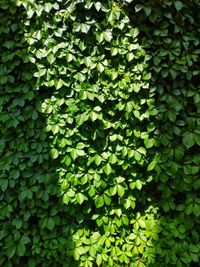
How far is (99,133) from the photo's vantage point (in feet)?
7.25

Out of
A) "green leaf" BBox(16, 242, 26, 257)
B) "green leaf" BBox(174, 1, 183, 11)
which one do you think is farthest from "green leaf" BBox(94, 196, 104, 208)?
"green leaf" BBox(174, 1, 183, 11)

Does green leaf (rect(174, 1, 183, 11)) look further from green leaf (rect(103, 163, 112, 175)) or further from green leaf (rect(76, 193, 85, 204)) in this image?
green leaf (rect(76, 193, 85, 204))

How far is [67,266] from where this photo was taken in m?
2.28

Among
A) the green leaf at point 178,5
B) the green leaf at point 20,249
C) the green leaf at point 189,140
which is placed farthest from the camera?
the green leaf at point 20,249

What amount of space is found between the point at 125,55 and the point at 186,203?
40.3 inches

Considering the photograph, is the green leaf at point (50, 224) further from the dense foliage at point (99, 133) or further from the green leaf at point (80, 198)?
the green leaf at point (80, 198)

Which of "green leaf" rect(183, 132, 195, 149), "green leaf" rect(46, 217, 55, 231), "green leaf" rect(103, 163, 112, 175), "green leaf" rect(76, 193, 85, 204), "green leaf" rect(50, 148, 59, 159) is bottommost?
"green leaf" rect(46, 217, 55, 231)

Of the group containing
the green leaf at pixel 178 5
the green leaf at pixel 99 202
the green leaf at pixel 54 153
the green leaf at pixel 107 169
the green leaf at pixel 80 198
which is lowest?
the green leaf at pixel 99 202

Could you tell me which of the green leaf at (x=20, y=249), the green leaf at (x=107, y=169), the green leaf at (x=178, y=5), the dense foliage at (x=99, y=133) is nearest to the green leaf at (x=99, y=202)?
the dense foliage at (x=99, y=133)

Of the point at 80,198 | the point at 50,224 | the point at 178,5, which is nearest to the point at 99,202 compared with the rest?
the point at 80,198

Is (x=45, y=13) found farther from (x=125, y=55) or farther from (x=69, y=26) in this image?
(x=125, y=55)

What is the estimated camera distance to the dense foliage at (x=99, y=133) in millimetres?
2117

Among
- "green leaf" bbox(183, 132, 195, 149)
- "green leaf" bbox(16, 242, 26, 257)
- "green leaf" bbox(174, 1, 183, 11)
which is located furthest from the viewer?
"green leaf" bbox(16, 242, 26, 257)

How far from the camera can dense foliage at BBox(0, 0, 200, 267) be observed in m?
2.12
